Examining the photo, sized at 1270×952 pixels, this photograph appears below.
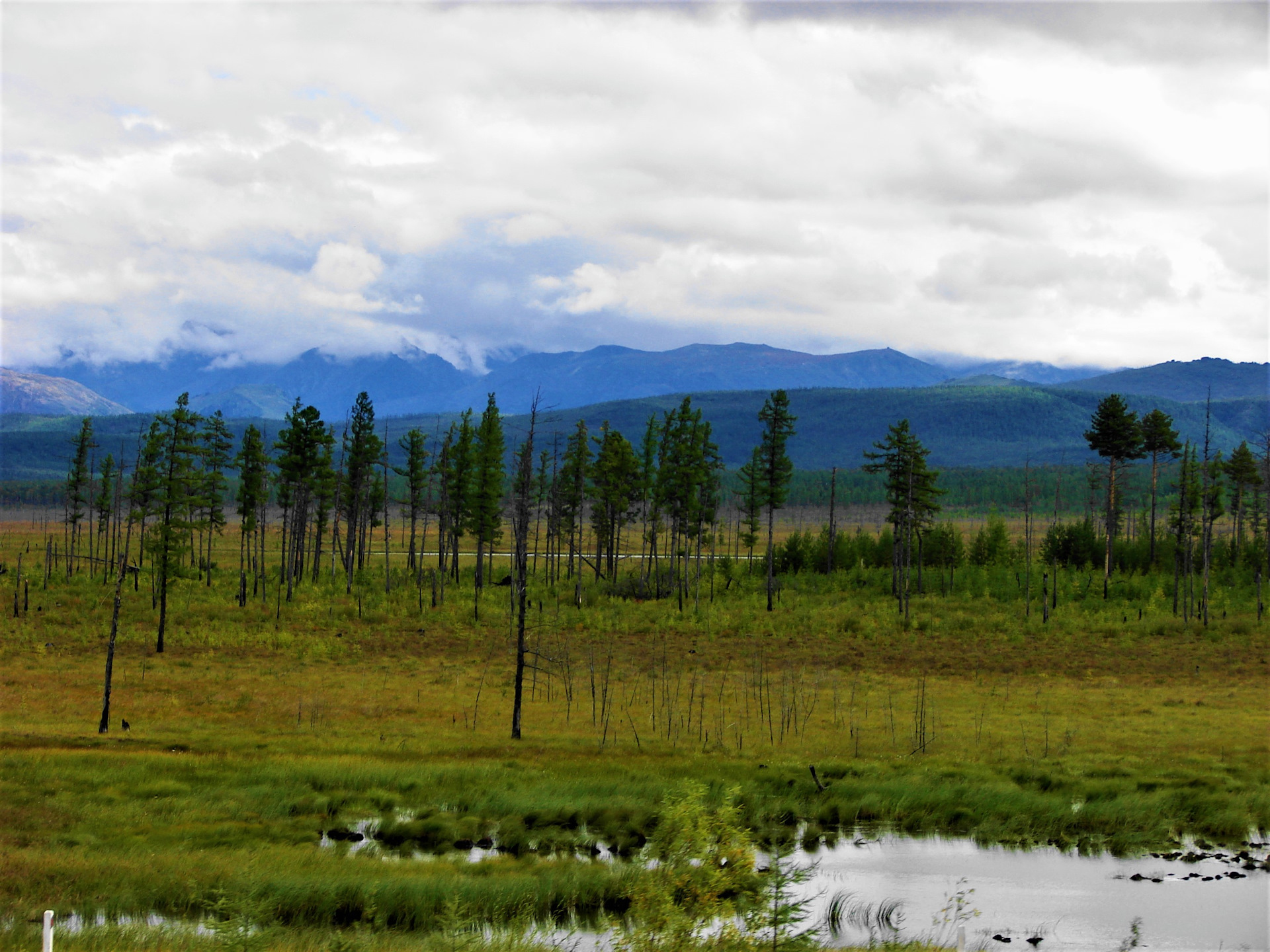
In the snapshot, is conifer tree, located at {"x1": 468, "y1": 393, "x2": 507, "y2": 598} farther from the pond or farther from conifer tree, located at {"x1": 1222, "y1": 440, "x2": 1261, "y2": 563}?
conifer tree, located at {"x1": 1222, "y1": 440, "x2": 1261, "y2": 563}

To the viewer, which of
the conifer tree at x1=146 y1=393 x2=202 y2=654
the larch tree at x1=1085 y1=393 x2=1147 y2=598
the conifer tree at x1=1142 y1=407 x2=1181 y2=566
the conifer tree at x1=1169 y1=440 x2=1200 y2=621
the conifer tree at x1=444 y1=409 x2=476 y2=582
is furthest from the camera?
the conifer tree at x1=444 y1=409 x2=476 y2=582

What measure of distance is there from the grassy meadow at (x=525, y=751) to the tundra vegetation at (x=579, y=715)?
0.16 m

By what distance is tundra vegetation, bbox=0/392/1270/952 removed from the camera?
70.0 ft

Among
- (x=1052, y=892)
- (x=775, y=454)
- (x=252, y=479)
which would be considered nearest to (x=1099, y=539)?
(x=775, y=454)

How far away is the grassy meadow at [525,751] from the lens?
21828 millimetres

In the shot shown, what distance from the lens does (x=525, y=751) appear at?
113 feet

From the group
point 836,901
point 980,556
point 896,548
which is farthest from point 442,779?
point 980,556

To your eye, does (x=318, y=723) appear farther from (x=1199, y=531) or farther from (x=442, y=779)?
(x=1199, y=531)

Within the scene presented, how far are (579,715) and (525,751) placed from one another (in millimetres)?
8167

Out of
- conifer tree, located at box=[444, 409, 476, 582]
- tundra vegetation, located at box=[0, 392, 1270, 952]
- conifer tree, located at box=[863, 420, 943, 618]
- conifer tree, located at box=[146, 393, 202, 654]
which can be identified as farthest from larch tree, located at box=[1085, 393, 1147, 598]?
conifer tree, located at box=[146, 393, 202, 654]

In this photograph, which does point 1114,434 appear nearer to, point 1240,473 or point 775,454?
point 1240,473

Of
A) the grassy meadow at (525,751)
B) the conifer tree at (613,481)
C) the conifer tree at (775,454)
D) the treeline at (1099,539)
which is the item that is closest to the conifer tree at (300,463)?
the grassy meadow at (525,751)

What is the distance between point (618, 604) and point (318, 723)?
135 ft

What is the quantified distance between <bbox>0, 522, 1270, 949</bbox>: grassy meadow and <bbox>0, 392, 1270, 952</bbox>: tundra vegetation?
16cm
